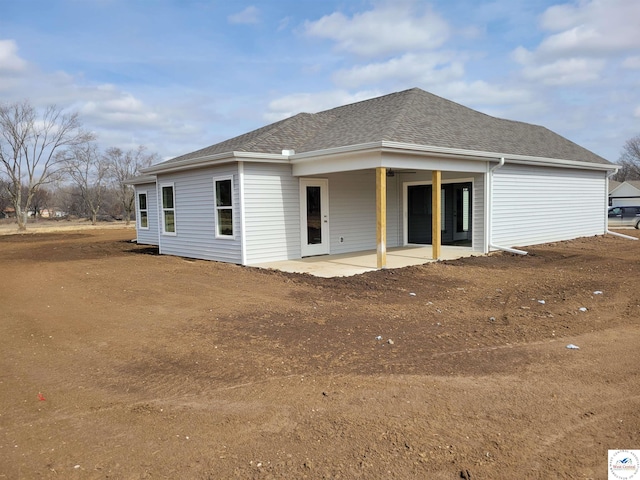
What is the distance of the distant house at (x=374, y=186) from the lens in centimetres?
1217

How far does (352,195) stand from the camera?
14.6m

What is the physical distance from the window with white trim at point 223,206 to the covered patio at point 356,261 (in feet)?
4.81

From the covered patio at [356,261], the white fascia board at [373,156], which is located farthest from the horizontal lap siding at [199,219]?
the white fascia board at [373,156]

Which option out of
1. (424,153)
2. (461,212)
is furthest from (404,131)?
(461,212)

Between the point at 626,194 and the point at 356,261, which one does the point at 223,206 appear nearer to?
the point at 356,261

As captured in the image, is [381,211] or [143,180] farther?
[143,180]

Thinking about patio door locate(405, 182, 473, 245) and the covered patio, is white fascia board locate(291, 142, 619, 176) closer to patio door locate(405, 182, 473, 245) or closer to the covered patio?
the covered patio

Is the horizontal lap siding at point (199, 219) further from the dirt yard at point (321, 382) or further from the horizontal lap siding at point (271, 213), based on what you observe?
the dirt yard at point (321, 382)

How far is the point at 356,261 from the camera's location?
12.5m

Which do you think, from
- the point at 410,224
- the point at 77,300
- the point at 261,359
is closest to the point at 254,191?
the point at 77,300

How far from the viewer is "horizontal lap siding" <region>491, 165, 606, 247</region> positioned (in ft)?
48.0

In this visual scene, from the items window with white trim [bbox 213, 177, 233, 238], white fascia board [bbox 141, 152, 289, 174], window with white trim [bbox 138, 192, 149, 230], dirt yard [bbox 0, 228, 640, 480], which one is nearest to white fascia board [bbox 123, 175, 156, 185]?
window with white trim [bbox 138, 192, 149, 230]

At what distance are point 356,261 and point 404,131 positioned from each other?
3.58 m

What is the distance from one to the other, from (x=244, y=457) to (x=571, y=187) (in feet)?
58.2
